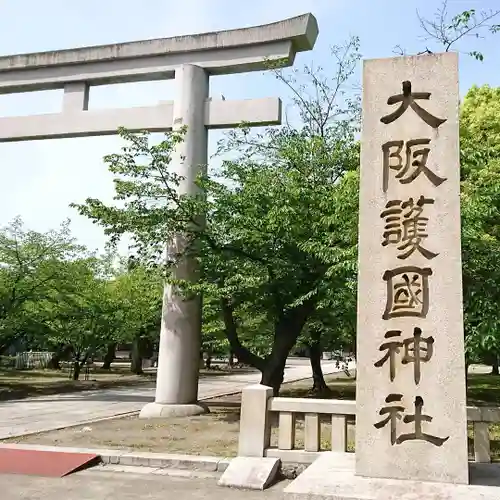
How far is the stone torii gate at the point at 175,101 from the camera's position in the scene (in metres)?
12.4

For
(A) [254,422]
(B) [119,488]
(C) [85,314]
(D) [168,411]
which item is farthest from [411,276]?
(C) [85,314]

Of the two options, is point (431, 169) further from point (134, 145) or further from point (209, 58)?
point (209, 58)

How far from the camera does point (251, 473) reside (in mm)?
6711

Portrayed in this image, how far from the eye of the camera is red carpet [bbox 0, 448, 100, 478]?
729 centimetres

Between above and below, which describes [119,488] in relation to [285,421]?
below

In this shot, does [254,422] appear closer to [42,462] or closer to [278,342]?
[42,462]

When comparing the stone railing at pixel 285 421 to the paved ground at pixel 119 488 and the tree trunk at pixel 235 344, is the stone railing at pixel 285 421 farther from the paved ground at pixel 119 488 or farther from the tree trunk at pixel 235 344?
the tree trunk at pixel 235 344

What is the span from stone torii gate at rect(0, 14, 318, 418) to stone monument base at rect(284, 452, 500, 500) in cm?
759

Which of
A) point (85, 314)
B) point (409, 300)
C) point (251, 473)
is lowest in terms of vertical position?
point (251, 473)

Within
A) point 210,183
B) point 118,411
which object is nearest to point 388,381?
point 210,183

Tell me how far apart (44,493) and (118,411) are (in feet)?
24.2

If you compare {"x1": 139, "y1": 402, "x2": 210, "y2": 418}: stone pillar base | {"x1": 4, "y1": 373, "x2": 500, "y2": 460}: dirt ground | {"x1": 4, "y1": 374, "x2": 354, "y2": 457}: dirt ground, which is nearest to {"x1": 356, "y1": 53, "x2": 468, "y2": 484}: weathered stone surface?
{"x1": 4, "y1": 373, "x2": 500, "y2": 460}: dirt ground

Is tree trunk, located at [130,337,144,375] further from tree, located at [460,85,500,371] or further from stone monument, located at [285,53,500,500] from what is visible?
stone monument, located at [285,53,500,500]

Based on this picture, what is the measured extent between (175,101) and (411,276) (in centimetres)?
944
